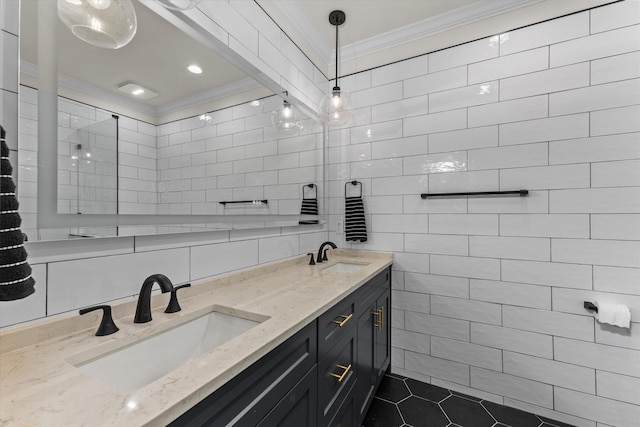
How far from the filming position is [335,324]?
1.18m

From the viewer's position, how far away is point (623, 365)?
1.51m

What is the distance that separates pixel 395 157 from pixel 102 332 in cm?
196

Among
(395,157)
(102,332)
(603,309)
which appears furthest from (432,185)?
(102,332)

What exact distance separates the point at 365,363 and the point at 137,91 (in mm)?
1679

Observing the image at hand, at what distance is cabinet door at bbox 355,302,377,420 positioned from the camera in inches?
57.4

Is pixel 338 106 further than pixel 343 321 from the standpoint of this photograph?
Yes

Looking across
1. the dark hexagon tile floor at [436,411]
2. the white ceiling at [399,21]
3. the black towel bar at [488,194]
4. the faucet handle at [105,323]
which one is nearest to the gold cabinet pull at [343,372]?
the dark hexagon tile floor at [436,411]

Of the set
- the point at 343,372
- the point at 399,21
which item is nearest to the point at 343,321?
the point at 343,372

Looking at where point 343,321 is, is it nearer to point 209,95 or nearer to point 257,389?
point 257,389

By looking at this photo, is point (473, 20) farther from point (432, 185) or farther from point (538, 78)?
point (432, 185)

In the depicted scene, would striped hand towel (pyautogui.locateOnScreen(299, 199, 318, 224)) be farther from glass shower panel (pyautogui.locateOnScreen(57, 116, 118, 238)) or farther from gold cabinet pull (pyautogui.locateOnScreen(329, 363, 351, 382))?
glass shower panel (pyautogui.locateOnScreen(57, 116, 118, 238))

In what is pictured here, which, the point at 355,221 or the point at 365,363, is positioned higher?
the point at 355,221

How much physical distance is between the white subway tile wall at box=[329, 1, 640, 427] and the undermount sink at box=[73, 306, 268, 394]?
1.43 metres

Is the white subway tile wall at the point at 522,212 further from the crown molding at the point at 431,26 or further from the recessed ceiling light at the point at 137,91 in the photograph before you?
the recessed ceiling light at the point at 137,91
